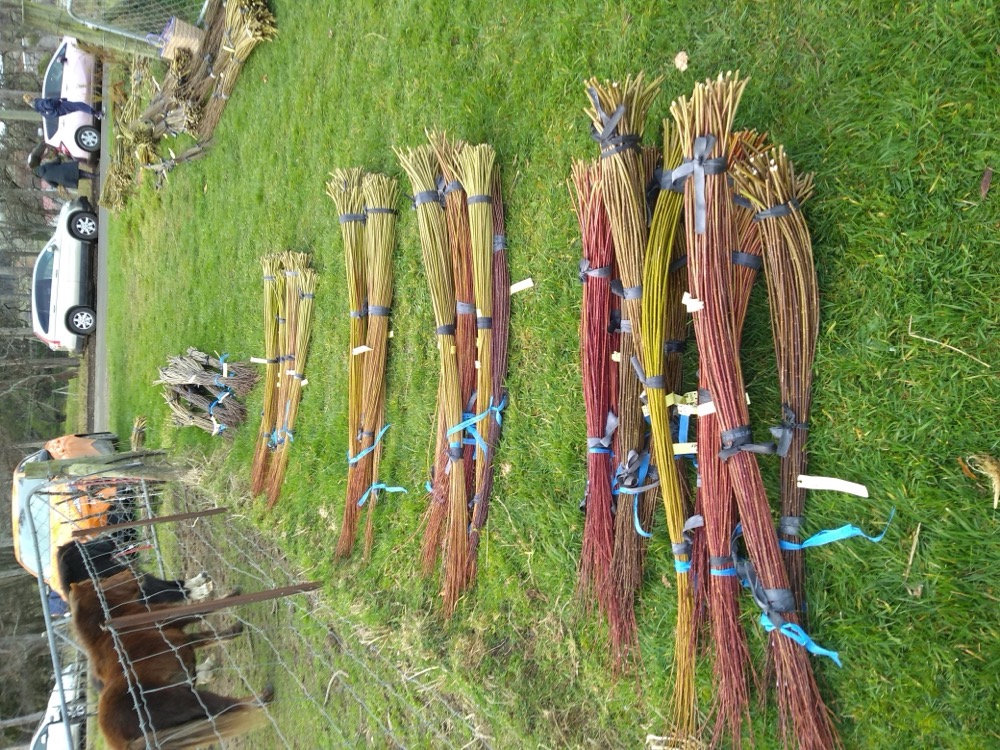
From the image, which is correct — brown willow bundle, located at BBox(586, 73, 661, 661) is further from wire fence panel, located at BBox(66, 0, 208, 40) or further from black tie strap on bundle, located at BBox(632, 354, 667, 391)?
wire fence panel, located at BBox(66, 0, 208, 40)

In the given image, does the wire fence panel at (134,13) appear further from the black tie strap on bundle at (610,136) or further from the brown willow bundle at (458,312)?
the black tie strap on bundle at (610,136)

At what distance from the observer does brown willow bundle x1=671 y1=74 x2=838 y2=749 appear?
2.07 metres

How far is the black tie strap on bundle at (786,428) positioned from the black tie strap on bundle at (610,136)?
1.14m

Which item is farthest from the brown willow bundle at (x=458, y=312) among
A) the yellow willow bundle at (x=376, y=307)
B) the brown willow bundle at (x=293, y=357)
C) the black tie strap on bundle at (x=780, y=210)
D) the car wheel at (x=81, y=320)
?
the car wheel at (x=81, y=320)

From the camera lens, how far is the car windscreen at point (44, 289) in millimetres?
10328

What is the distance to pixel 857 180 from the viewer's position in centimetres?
209

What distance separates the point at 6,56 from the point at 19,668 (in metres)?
11.8

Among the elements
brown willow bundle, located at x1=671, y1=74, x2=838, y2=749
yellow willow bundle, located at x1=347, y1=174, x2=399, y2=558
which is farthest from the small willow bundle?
brown willow bundle, located at x1=671, y1=74, x2=838, y2=749

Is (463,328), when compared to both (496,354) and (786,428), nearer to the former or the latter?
(496,354)

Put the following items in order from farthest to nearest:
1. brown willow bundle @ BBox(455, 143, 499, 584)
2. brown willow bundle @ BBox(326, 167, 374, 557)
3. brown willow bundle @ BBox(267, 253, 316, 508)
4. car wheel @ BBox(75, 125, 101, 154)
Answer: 1. car wheel @ BBox(75, 125, 101, 154)
2. brown willow bundle @ BBox(267, 253, 316, 508)
3. brown willow bundle @ BBox(326, 167, 374, 557)
4. brown willow bundle @ BBox(455, 143, 499, 584)

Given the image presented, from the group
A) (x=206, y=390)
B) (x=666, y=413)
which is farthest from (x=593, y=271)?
(x=206, y=390)

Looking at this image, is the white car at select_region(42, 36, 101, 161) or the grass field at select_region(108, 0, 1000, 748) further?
the white car at select_region(42, 36, 101, 161)

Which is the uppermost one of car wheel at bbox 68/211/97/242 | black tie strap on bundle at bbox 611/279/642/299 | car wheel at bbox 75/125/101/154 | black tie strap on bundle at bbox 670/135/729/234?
car wheel at bbox 75/125/101/154

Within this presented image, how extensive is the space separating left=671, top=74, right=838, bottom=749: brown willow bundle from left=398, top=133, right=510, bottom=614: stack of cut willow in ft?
4.20
